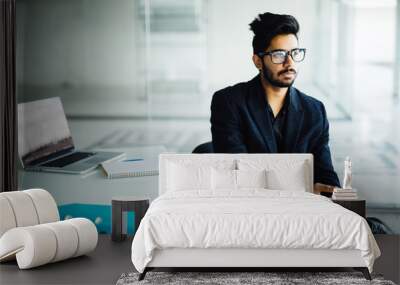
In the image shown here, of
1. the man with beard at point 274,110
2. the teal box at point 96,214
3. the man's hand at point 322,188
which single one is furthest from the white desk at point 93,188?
the man's hand at point 322,188

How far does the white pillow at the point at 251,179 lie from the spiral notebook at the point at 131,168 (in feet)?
3.97

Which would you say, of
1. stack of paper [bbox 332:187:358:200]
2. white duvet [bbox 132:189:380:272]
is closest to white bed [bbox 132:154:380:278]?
white duvet [bbox 132:189:380:272]

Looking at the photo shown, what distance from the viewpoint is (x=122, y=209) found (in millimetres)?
7477

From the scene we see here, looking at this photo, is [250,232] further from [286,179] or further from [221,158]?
[221,158]

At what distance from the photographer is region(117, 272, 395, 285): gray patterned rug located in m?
5.70

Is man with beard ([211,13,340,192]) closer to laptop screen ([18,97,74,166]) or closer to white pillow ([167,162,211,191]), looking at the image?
white pillow ([167,162,211,191])

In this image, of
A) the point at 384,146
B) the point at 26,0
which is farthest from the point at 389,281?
the point at 26,0

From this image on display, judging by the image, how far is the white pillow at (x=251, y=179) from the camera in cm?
726

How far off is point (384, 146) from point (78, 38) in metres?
3.31

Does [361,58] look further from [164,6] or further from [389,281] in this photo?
[389,281]

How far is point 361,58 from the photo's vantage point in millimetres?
8047

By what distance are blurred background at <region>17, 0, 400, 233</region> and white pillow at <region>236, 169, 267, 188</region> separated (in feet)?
3.25

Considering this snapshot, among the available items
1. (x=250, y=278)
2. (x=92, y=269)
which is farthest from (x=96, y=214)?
(x=250, y=278)

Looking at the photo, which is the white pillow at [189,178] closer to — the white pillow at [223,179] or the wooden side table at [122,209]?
the white pillow at [223,179]
